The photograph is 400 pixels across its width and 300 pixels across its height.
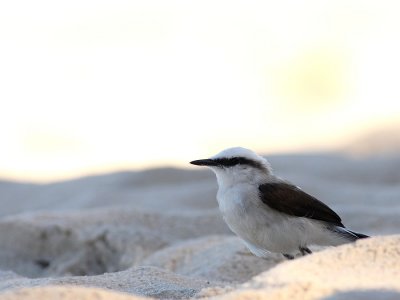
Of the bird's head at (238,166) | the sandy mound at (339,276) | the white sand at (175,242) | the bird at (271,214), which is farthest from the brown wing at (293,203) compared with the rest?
the sandy mound at (339,276)

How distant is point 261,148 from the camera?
12562 millimetres

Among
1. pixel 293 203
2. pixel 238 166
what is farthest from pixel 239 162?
pixel 293 203

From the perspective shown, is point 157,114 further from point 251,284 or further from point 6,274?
point 251,284

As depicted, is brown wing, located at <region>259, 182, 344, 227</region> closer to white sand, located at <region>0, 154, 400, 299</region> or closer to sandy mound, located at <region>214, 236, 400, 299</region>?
white sand, located at <region>0, 154, 400, 299</region>

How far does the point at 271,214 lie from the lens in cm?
522

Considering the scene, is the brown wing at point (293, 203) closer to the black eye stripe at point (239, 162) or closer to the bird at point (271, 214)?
the bird at point (271, 214)

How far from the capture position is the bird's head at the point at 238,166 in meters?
5.50

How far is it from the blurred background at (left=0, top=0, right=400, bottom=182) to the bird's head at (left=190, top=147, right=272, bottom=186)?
19.2 feet

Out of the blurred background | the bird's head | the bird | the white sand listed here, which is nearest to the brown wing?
the bird

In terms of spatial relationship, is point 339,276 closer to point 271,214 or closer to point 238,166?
point 271,214

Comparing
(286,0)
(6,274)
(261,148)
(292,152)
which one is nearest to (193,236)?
(6,274)

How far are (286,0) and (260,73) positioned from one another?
10.2 ft

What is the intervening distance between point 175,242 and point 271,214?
2.32 m

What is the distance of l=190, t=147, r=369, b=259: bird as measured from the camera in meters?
5.20
